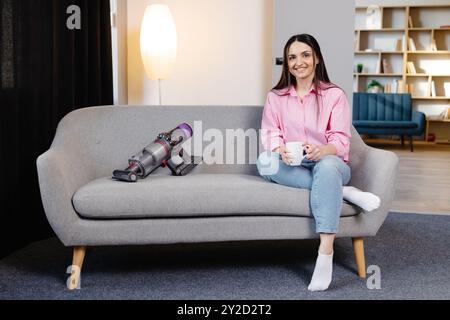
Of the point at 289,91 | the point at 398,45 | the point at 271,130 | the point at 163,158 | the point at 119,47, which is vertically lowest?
the point at 163,158

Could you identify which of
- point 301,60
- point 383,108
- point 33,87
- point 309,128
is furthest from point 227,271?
point 383,108

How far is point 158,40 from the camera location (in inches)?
140

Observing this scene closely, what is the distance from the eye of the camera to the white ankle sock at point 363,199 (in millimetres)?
2100

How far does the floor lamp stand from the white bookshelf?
560 cm

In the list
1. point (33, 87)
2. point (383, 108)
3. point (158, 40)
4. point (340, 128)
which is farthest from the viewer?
point (383, 108)

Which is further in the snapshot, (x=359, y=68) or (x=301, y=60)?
(x=359, y=68)

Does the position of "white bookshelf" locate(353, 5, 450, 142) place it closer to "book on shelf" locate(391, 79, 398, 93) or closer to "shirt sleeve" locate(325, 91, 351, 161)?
"book on shelf" locate(391, 79, 398, 93)

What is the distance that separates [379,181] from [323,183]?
257 millimetres

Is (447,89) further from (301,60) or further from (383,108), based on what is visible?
(301,60)

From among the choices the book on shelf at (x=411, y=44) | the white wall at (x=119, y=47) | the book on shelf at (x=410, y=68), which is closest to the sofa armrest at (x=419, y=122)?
the book on shelf at (x=410, y=68)

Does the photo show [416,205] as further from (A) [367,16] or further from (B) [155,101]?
(A) [367,16]

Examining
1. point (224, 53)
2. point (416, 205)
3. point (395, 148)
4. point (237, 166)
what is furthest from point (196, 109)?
point (395, 148)

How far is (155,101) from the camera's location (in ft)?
13.1

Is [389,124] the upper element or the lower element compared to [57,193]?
lower
